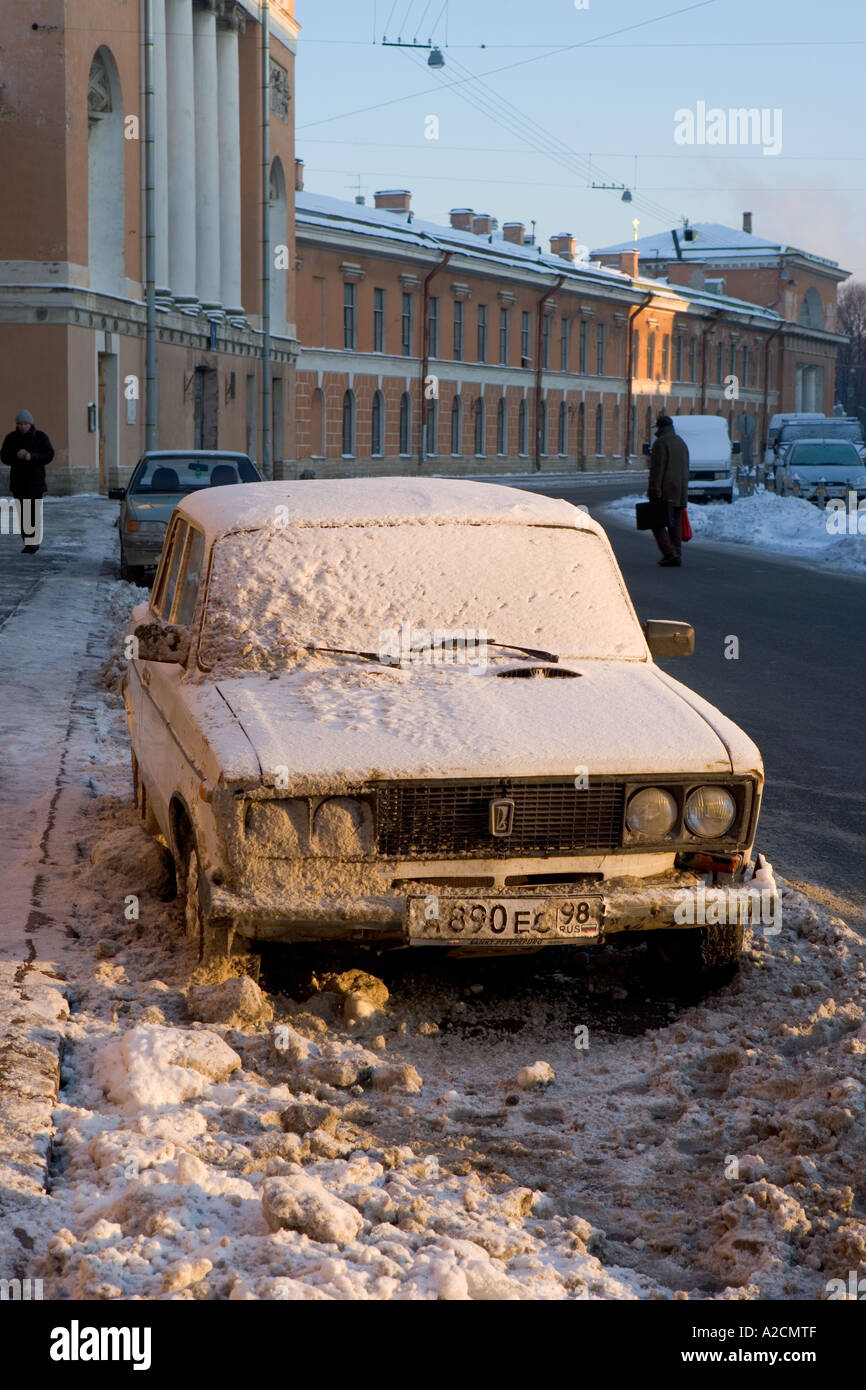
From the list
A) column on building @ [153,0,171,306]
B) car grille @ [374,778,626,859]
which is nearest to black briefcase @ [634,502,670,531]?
car grille @ [374,778,626,859]

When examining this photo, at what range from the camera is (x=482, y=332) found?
6731 cm

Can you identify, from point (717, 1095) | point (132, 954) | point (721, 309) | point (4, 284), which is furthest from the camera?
point (721, 309)

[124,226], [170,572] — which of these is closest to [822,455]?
[124,226]

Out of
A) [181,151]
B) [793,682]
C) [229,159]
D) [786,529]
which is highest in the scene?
[229,159]

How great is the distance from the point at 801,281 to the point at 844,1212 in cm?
11173

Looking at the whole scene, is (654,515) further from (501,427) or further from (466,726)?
(501,427)

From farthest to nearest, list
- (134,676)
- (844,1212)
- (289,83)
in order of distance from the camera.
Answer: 1. (289,83)
2. (134,676)
3. (844,1212)

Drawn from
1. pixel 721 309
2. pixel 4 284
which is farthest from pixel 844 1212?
Result: pixel 721 309

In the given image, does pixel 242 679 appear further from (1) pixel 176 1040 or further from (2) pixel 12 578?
(2) pixel 12 578

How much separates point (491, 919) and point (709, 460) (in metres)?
41.6

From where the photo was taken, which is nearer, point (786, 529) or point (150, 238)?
point (786, 529)

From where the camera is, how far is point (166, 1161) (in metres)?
3.96

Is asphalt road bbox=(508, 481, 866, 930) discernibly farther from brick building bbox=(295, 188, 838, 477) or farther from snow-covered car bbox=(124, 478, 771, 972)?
brick building bbox=(295, 188, 838, 477)
